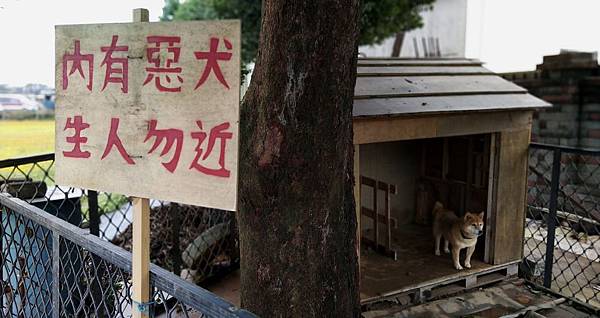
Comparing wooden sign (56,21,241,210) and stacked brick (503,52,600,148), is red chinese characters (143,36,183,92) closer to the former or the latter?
wooden sign (56,21,241,210)

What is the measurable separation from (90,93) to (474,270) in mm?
4066

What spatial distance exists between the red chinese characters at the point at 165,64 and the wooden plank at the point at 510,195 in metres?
3.86

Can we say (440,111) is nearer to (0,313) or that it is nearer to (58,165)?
(58,165)

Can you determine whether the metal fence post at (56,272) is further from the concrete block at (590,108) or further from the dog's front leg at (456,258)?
the concrete block at (590,108)

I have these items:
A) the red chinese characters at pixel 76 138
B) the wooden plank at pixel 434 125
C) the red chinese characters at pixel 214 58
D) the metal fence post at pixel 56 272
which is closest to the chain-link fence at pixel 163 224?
the metal fence post at pixel 56 272

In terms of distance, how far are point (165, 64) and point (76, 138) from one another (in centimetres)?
52

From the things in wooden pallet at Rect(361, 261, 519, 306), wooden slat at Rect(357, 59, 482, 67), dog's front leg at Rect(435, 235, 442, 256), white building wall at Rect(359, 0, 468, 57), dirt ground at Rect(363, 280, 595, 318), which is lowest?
dirt ground at Rect(363, 280, 595, 318)

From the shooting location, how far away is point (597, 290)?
4.88m

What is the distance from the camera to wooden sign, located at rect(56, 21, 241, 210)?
5.65 ft

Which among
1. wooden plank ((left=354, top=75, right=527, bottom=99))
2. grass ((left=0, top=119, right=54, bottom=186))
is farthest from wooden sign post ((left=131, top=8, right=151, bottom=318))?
grass ((left=0, top=119, right=54, bottom=186))

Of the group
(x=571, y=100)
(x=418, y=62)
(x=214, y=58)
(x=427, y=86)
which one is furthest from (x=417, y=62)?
(x=214, y=58)

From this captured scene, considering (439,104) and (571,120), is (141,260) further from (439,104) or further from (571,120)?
(571,120)

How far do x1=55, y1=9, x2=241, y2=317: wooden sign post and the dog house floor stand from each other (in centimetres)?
285

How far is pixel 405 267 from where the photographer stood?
502 centimetres
